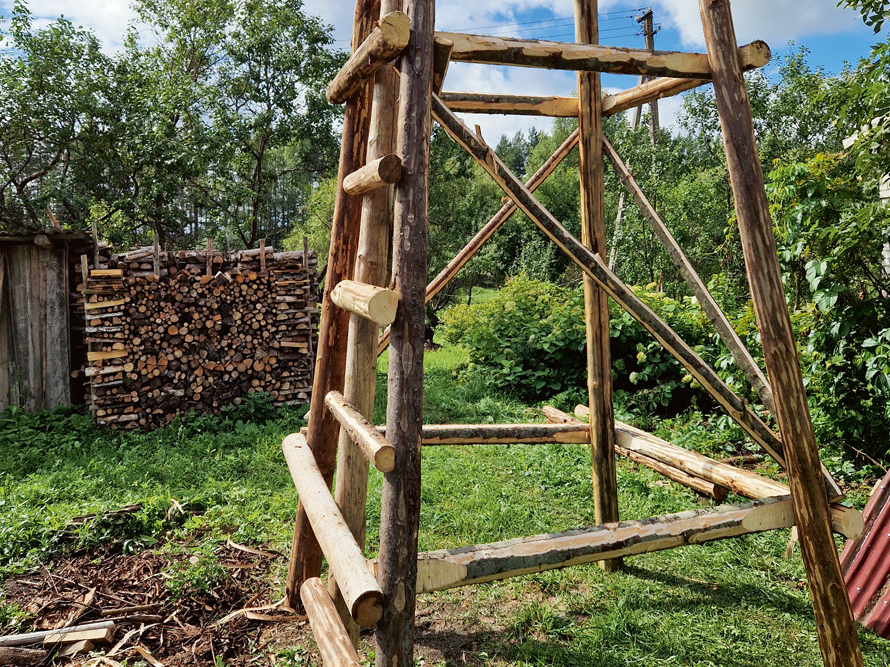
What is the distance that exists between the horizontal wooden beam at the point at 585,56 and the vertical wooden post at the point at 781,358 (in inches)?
3.6

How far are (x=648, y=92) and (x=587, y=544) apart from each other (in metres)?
2.19

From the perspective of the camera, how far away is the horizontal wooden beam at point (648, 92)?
2.77m

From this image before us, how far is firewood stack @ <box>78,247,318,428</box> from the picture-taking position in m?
6.82

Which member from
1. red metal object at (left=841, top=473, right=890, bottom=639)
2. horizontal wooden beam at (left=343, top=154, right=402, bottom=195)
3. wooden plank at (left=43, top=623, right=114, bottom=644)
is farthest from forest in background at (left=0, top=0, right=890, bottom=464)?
wooden plank at (left=43, top=623, right=114, bottom=644)

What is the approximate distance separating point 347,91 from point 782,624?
3.43 m

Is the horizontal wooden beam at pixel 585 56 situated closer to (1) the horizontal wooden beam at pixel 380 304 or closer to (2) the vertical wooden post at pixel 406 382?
(2) the vertical wooden post at pixel 406 382

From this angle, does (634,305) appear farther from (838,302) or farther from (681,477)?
(838,302)

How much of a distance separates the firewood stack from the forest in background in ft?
9.55

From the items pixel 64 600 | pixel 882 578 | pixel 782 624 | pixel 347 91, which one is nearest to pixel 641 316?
pixel 347 91

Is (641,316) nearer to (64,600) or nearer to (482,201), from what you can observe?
(64,600)

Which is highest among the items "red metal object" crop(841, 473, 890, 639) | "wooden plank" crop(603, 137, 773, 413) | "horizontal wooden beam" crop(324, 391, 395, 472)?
"wooden plank" crop(603, 137, 773, 413)

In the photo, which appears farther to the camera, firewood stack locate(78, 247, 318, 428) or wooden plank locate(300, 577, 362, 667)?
firewood stack locate(78, 247, 318, 428)

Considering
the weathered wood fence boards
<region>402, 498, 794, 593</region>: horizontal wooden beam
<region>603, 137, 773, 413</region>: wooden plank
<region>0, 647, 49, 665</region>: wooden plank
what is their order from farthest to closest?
1. the weathered wood fence boards
2. <region>0, 647, 49, 665</region>: wooden plank
3. <region>603, 137, 773, 413</region>: wooden plank
4. <region>402, 498, 794, 593</region>: horizontal wooden beam

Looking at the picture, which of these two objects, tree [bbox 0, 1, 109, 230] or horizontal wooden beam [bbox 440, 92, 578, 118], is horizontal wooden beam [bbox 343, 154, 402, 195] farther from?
tree [bbox 0, 1, 109, 230]
